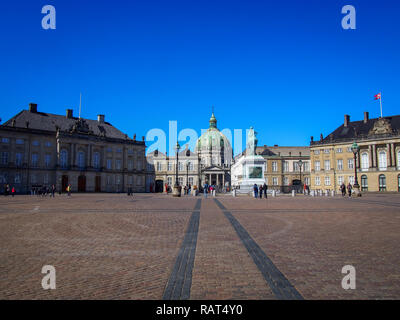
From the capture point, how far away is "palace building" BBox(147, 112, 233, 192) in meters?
91.1

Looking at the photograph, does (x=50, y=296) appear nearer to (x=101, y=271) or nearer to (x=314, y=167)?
(x=101, y=271)

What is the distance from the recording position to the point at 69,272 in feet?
17.3

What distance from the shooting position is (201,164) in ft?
340

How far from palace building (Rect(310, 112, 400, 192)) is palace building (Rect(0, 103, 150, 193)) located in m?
37.6

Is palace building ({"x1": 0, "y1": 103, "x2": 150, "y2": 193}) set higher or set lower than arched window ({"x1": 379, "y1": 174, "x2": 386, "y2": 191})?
higher

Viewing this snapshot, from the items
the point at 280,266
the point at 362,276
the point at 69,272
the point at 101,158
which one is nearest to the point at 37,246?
the point at 69,272

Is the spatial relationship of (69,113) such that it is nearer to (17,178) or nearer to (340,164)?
(17,178)

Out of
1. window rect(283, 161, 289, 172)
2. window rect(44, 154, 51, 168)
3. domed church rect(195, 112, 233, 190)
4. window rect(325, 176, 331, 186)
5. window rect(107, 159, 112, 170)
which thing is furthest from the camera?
domed church rect(195, 112, 233, 190)

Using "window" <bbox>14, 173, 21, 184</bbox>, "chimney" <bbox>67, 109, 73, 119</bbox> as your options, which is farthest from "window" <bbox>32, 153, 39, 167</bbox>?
"chimney" <bbox>67, 109, 73, 119</bbox>

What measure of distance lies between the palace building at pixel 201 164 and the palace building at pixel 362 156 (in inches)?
932

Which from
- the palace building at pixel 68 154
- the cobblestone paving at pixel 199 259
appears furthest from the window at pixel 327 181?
the cobblestone paving at pixel 199 259

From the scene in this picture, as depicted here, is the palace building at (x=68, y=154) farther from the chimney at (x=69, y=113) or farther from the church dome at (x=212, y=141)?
the church dome at (x=212, y=141)

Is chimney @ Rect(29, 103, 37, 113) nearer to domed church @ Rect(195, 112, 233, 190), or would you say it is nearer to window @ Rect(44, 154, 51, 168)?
window @ Rect(44, 154, 51, 168)

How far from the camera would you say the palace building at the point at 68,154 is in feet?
167
